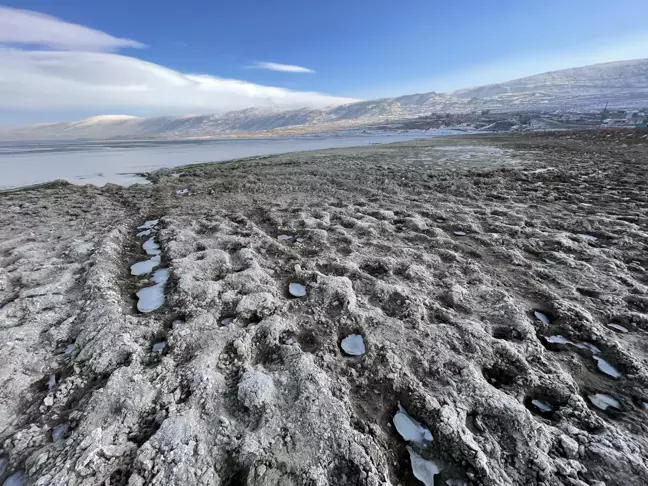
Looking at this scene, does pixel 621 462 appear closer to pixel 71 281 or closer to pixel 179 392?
pixel 179 392

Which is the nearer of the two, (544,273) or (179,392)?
(179,392)

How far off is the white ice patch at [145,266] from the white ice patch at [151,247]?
1.29 ft

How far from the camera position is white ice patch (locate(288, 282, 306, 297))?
5.81 m

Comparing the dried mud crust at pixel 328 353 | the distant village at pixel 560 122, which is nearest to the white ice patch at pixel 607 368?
the dried mud crust at pixel 328 353

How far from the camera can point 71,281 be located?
20.0 ft

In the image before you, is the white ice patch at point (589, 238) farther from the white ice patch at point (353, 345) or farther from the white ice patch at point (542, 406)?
the white ice patch at point (353, 345)

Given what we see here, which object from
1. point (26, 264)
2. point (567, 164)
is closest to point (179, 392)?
point (26, 264)

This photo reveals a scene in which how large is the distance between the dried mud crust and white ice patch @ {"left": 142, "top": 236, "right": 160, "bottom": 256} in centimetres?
24

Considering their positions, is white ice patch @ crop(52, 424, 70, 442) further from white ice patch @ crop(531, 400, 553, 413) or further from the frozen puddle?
white ice patch @ crop(531, 400, 553, 413)

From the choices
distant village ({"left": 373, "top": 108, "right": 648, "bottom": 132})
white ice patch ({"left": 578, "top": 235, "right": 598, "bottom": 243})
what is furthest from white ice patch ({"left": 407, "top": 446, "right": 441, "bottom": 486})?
distant village ({"left": 373, "top": 108, "right": 648, "bottom": 132})

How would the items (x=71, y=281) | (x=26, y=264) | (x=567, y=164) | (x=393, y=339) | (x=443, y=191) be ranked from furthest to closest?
(x=567, y=164), (x=443, y=191), (x=26, y=264), (x=71, y=281), (x=393, y=339)

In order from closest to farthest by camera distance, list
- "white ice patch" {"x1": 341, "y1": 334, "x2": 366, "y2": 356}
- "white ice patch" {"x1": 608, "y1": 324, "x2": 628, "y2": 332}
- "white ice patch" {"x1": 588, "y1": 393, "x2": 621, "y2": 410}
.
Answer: "white ice patch" {"x1": 588, "y1": 393, "x2": 621, "y2": 410} < "white ice patch" {"x1": 341, "y1": 334, "x2": 366, "y2": 356} < "white ice patch" {"x1": 608, "y1": 324, "x2": 628, "y2": 332}

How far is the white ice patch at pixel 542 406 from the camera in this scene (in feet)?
11.5

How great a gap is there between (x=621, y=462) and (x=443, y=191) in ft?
38.1
